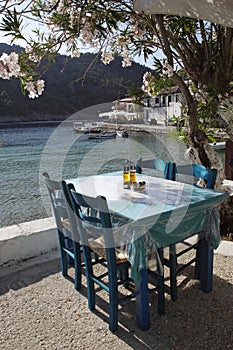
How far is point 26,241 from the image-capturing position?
9.62 feet

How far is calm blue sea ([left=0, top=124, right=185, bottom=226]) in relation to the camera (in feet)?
30.0

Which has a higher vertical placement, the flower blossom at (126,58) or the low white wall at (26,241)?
the flower blossom at (126,58)

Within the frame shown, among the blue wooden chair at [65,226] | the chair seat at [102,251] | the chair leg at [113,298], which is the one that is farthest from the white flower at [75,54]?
the chair leg at [113,298]

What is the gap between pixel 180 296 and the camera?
236 centimetres

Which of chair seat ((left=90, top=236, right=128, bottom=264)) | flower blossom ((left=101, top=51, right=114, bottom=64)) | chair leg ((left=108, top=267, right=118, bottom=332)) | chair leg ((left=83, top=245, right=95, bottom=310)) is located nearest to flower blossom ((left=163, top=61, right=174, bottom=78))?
flower blossom ((left=101, top=51, right=114, bottom=64))

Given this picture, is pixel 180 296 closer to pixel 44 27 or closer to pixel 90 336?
pixel 90 336

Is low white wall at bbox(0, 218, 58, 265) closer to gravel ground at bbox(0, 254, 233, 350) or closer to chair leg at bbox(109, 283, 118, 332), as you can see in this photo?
gravel ground at bbox(0, 254, 233, 350)

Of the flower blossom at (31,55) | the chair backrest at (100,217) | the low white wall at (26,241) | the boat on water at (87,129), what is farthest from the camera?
the boat on water at (87,129)

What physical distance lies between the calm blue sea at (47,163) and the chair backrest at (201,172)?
195 cm

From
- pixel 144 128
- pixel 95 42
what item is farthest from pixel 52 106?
pixel 95 42

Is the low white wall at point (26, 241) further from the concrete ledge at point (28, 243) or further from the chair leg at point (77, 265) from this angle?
the chair leg at point (77, 265)

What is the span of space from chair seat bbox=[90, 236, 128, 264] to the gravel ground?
43 cm

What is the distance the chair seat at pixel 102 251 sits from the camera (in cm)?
205

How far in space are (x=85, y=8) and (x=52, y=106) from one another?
46.5 metres
